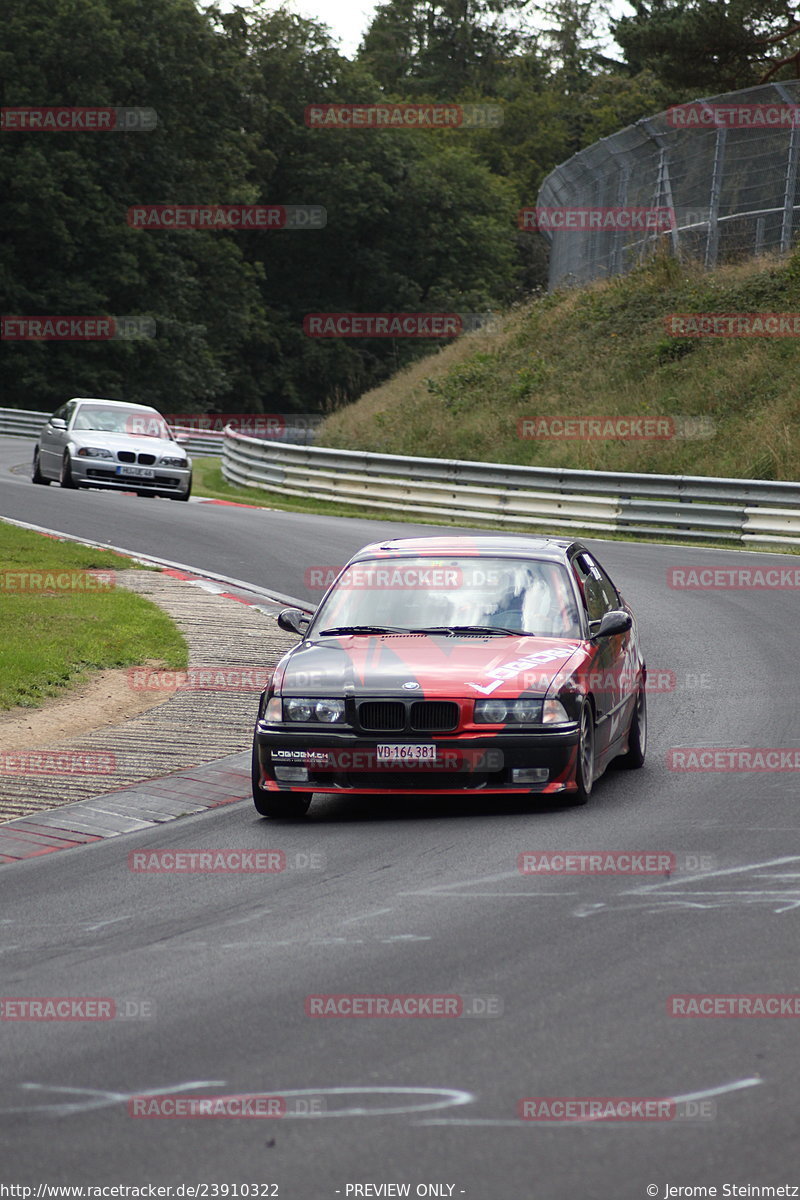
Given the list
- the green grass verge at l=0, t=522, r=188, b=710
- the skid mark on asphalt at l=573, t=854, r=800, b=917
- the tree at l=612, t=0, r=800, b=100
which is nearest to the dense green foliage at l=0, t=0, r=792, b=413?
the tree at l=612, t=0, r=800, b=100

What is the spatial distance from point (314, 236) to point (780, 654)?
64776 mm

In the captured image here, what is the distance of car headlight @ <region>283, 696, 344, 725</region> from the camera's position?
28.7 feet

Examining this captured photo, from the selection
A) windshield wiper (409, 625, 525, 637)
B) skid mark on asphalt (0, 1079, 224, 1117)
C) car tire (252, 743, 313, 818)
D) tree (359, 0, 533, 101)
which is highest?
tree (359, 0, 533, 101)

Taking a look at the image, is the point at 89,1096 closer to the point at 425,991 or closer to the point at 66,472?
the point at 425,991

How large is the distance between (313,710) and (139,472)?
2044 cm

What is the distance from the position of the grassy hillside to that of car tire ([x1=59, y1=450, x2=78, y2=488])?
857cm

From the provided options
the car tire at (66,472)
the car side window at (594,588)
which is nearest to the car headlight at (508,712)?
the car side window at (594,588)

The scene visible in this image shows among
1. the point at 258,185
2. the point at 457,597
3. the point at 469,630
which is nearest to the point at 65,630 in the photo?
the point at 457,597

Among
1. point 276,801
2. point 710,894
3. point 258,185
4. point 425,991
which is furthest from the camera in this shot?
point 258,185

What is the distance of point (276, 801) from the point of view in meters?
8.91

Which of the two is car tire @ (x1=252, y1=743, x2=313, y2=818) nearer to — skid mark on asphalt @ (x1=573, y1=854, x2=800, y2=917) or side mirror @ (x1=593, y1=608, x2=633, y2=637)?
side mirror @ (x1=593, y1=608, x2=633, y2=637)

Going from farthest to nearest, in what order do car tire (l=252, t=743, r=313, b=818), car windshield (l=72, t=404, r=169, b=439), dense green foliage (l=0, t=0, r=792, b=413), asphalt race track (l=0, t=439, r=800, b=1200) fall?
dense green foliage (l=0, t=0, r=792, b=413)
car windshield (l=72, t=404, r=169, b=439)
car tire (l=252, t=743, r=313, b=818)
asphalt race track (l=0, t=439, r=800, b=1200)

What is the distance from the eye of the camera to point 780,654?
14.4 meters

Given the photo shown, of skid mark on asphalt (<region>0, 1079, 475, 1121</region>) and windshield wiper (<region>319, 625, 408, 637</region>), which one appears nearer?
skid mark on asphalt (<region>0, 1079, 475, 1121</region>)
